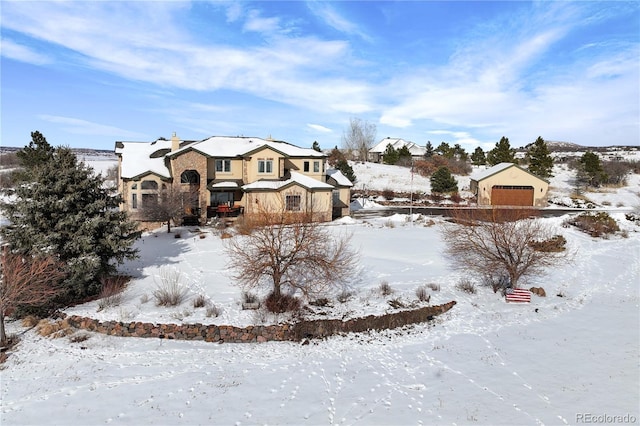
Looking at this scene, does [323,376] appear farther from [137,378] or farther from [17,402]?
[17,402]

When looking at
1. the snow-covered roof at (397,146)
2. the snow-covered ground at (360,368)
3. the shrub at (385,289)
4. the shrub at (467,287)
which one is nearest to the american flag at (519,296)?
the snow-covered ground at (360,368)

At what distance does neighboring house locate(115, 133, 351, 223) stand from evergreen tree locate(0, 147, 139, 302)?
38.6 feet

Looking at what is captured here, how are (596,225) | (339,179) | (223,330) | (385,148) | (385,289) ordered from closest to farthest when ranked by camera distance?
(223,330) < (385,289) < (596,225) < (339,179) < (385,148)

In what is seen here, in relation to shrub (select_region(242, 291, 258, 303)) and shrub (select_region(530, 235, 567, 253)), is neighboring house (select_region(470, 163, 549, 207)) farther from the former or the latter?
shrub (select_region(242, 291, 258, 303))

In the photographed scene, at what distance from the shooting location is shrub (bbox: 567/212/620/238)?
30062 mm

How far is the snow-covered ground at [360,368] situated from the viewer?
32.7 ft

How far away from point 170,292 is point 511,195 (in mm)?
43041

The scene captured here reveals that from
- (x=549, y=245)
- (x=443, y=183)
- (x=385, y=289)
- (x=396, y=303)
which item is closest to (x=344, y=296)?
(x=385, y=289)

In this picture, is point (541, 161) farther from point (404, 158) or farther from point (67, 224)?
point (67, 224)

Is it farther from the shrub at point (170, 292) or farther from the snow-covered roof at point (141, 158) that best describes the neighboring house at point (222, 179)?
the shrub at point (170, 292)

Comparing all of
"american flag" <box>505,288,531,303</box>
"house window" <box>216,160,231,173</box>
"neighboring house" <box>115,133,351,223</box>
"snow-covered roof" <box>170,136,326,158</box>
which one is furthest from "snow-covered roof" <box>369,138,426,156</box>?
"american flag" <box>505,288,531,303</box>

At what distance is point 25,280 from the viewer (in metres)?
13.4

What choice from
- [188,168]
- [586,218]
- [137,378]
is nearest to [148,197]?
[188,168]

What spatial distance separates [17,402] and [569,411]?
14.5 meters
